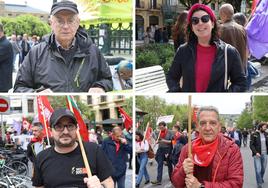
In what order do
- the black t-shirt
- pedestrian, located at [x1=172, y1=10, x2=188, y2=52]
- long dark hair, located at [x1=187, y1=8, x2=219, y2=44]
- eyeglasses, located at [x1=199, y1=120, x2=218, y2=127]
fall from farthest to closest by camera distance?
pedestrian, located at [x1=172, y1=10, x2=188, y2=52]
long dark hair, located at [x1=187, y1=8, x2=219, y2=44]
eyeglasses, located at [x1=199, y1=120, x2=218, y2=127]
the black t-shirt

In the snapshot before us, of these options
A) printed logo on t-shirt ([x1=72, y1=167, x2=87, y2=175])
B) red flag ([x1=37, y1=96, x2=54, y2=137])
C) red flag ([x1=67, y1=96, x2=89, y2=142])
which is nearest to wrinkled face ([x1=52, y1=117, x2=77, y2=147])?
printed logo on t-shirt ([x1=72, y1=167, x2=87, y2=175])

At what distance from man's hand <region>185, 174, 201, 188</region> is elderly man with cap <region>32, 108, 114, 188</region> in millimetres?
486

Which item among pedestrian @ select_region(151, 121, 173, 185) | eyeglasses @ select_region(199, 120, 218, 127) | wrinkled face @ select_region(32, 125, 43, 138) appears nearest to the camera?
eyeglasses @ select_region(199, 120, 218, 127)

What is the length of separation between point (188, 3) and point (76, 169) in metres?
1.55

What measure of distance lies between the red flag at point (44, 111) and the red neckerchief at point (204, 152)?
115 cm

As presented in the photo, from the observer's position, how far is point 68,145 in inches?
120

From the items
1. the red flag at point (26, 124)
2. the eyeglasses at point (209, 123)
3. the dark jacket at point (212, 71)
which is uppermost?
the dark jacket at point (212, 71)

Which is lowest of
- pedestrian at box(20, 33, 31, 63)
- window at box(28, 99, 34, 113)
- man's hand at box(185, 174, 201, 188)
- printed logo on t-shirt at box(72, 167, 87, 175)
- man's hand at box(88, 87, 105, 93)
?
man's hand at box(185, 174, 201, 188)

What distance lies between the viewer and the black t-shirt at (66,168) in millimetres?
3000

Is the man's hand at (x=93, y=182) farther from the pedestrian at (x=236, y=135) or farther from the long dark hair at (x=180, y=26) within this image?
the long dark hair at (x=180, y=26)

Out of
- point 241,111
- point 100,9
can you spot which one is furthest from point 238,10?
point 100,9

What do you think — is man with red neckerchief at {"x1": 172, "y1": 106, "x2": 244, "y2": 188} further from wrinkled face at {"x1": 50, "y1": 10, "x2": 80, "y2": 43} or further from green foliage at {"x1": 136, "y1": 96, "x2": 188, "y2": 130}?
wrinkled face at {"x1": 50, "y1": 10, "x2": 80, "y2": 43}

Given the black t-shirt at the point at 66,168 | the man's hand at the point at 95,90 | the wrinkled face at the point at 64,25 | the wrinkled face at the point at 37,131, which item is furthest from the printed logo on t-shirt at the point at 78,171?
the wrinkled face at the point at 64,25

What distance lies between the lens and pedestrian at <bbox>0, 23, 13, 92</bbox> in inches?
144
